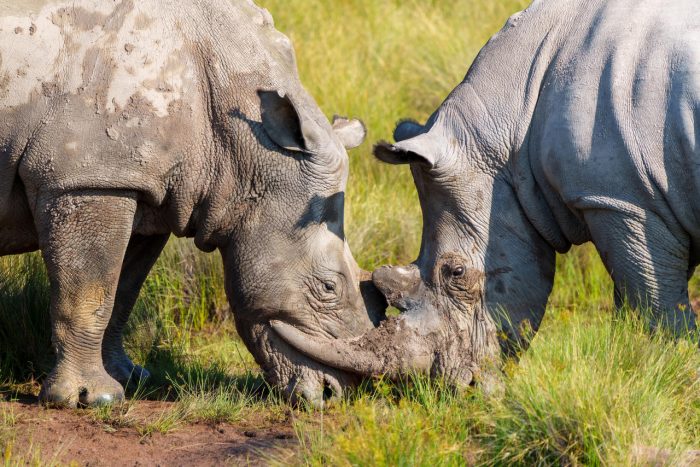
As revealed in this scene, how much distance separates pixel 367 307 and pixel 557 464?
193 centimetres

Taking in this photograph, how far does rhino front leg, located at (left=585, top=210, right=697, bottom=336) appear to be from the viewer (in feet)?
19.4

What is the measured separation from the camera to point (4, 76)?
233 inches

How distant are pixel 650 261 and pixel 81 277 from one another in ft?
8.93

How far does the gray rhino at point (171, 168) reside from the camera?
5953 mm

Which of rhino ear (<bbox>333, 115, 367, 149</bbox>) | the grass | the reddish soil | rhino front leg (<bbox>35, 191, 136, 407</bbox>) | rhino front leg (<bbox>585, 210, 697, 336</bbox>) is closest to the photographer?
the grass

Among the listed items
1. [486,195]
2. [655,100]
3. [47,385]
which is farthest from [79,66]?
[655,100]

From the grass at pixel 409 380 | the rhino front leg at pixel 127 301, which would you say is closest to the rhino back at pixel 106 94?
the rhino front leg at pixel 127 301

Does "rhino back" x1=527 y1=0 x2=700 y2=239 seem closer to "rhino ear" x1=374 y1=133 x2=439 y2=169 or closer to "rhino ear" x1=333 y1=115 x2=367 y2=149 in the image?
"rhino ear" x1=374 y1=133 x2=439 y2=169

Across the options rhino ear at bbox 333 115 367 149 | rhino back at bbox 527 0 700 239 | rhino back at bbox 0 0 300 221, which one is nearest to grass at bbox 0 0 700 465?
rhino back at bbox 527 0 700 239

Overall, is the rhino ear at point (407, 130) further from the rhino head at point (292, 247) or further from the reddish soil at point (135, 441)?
the reddish soil at point (135, 441)

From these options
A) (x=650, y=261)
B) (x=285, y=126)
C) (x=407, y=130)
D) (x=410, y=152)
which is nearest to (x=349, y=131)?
(x=407, y=130)

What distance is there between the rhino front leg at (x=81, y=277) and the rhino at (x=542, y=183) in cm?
93

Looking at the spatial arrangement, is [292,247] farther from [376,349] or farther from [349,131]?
[349,131]

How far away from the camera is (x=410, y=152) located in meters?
6.19
